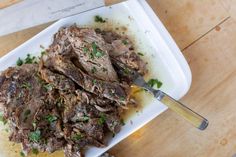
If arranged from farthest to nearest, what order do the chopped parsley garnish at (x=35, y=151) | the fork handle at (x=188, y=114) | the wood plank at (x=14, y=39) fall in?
the wood plank at (x=14, y=39)
the chopped parsley garnish at (x=35, y=151)
the fork handle at (x=188, y=114)

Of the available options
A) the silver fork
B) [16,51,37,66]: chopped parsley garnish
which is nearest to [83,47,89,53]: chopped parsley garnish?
the silver fork

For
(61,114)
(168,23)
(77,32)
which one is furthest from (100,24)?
(61,114)

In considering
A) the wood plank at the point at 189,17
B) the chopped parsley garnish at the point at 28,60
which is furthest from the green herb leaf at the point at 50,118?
the wood plank at the point at 189,17

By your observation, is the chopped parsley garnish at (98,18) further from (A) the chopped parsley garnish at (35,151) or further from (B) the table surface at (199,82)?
(A) the chopped parsley garnish at (35,151)

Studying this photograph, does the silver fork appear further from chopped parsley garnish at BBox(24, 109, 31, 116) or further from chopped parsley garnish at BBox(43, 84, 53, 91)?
chopped parsley garnish at BBox(24, 109, 31, 116)

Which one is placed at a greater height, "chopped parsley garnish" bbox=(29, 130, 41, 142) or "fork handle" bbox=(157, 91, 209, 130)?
"chopped parsley garnish" bbox=(29, 130, 41, 142)

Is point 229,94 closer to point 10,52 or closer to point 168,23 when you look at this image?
point 168,23
